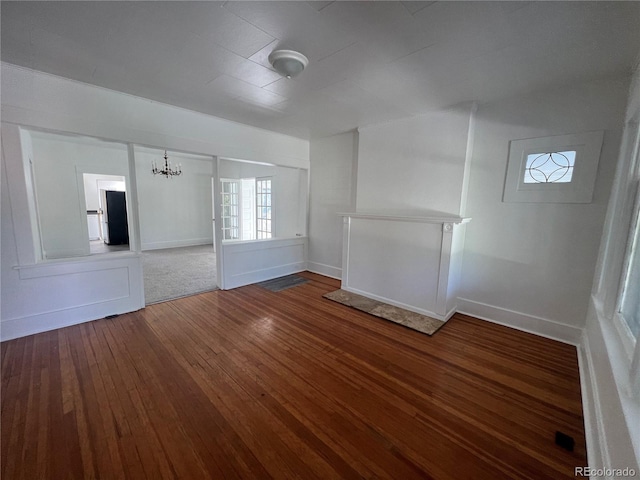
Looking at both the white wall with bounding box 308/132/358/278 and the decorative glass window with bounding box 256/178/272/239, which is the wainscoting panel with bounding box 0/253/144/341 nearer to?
the decorative glass window with bounding box 256/178/272/239

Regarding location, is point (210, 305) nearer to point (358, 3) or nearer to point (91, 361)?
point (91, 361)

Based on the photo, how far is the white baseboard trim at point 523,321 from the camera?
8.61ft

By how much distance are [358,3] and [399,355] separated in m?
2.75

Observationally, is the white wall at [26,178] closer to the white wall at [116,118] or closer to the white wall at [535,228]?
the white wall at [116,118]

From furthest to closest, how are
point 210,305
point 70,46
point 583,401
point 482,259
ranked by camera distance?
point 210,305
point 482,259
point 70,46
point 583,401

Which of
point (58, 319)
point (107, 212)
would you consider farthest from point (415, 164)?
point (107, 212)

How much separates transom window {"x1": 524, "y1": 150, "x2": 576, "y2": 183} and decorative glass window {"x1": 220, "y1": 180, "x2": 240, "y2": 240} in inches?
217

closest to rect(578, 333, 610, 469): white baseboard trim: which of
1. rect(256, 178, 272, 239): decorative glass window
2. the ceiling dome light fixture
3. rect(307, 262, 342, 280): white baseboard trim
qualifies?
the ceiling dome light fixture

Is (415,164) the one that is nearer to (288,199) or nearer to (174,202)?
(288,199)

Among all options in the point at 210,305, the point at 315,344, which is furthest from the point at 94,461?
the point at 210,305

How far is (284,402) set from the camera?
179 cm

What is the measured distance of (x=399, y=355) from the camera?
7.77 ft

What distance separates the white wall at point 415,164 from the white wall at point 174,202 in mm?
5178

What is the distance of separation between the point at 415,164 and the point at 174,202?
272 inches
